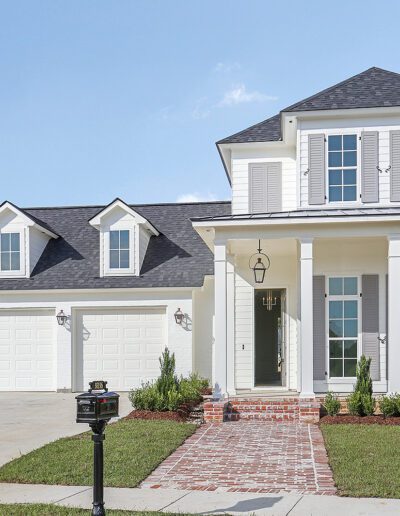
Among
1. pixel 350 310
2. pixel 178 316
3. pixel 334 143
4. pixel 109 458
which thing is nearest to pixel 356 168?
pixel 334 143

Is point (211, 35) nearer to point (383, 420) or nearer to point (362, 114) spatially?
point (362, 114)

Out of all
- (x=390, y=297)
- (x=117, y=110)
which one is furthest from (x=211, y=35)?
(x=390, y=297)

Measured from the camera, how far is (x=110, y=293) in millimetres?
18734

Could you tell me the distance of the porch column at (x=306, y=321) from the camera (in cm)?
1266

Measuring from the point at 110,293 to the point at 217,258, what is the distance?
623cm

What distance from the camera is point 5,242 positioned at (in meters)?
19.8

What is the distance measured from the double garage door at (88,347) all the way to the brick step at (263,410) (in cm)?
601

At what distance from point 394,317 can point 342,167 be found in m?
3.68

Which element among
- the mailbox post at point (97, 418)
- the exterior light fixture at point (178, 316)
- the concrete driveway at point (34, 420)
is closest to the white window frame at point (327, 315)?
the concrete driveway at point (34, 420)

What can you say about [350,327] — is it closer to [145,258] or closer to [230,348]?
[230,348]

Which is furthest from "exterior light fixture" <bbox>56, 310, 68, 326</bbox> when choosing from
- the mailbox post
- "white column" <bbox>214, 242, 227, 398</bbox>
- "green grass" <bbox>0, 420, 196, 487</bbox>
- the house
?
the mailbox post

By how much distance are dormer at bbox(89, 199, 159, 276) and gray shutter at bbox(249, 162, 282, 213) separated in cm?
447

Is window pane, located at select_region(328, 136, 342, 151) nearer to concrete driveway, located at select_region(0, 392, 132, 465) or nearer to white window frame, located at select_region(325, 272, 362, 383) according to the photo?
white window frame, located at select_region(325, 272, 362, 383)

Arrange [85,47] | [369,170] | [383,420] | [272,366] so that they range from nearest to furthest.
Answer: [383,420]
[85,47]
[369,170]
[272,366]
